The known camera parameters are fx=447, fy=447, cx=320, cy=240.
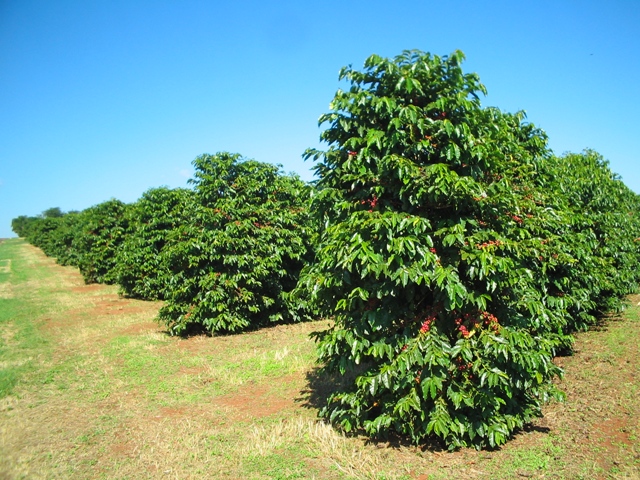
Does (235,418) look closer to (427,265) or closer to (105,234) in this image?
(427,265)

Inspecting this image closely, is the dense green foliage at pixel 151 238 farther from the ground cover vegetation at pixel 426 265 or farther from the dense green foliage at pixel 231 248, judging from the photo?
the ground cover vegetation at pixel 426 265

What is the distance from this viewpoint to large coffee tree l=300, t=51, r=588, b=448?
3922 mm

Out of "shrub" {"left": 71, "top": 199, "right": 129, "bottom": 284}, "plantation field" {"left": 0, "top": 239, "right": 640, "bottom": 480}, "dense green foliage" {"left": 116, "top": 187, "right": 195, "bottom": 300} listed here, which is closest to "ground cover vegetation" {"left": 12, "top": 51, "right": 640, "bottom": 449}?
"plantation field" {"left": 0, "top": 239, "right": 640, "bottom": 480}

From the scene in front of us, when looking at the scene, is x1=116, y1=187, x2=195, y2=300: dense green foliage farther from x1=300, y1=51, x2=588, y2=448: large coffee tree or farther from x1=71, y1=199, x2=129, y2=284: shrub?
x1=300, y1=51, x2=588, y2=448: large coffee tree

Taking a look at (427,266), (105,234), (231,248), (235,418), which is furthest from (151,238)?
(427,266)

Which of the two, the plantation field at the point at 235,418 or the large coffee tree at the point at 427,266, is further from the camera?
the plantation field at the point at 235,418

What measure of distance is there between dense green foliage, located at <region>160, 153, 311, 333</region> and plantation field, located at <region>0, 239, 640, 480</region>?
0.67 meters

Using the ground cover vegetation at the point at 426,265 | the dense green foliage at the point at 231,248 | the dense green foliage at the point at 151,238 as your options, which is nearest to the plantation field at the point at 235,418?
the ground cover vegetation at the point at 426,265

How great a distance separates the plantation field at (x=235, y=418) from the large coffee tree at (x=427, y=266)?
13.9 inches

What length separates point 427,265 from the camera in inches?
156

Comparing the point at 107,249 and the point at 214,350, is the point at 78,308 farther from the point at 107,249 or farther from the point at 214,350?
the point at 214,350

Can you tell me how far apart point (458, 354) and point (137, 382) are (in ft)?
16.2

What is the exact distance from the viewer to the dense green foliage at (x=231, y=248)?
364 inches

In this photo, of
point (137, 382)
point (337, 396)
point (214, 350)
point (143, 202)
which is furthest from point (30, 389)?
point (143, 202)
